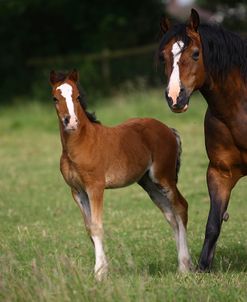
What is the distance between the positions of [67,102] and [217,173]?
1423mm

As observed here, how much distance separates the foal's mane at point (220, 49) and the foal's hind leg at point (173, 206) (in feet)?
4.69

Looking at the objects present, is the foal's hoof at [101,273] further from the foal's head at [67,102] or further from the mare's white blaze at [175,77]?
the mare's white blaze at [175,77]

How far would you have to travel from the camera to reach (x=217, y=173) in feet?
25.2

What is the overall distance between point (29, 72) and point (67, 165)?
2212cm

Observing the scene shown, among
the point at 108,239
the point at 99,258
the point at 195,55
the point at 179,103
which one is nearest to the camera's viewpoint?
the point at 179,103

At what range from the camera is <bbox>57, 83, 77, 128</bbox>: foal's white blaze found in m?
7.55

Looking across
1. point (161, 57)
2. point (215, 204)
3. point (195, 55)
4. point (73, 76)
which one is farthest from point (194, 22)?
point (215, 204)

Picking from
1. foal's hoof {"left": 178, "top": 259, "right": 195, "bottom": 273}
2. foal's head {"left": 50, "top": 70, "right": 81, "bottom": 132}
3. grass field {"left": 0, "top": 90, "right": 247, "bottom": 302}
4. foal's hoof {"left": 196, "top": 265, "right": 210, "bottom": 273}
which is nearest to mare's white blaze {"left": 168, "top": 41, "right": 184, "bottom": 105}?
foal's head {"left": 50, "top": 70, "right": 81, "bottom": 132}

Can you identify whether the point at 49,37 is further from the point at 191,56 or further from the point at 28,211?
the point at 191,56

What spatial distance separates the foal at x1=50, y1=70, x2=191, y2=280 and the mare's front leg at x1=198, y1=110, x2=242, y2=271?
40 centimetres

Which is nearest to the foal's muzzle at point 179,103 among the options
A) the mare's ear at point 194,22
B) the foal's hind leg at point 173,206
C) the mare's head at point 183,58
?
the mare's head at point 183,58

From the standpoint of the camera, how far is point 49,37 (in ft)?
100

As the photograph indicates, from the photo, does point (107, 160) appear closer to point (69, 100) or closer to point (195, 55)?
point (69, 100)

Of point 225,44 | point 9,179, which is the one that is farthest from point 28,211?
point 225,44
